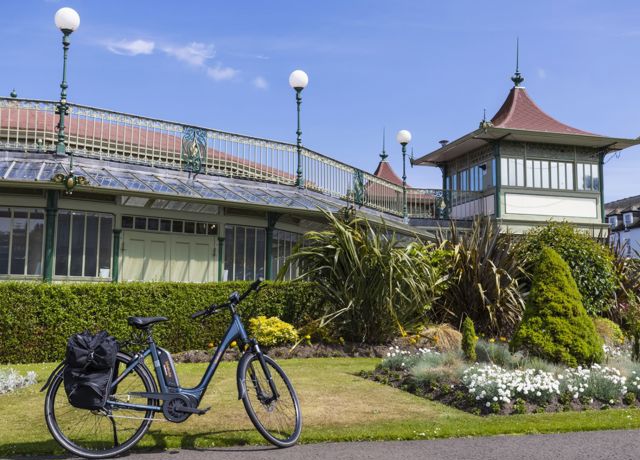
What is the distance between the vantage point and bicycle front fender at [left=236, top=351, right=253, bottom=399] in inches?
213

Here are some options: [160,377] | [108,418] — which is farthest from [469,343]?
[108,418]

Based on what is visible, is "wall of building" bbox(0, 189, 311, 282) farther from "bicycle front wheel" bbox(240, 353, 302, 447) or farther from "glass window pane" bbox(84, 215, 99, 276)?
"bicycle front wheel" bbox(240, 353, 302, 447)

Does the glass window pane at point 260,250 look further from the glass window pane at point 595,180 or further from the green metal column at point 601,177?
the green metal column at point 601,177

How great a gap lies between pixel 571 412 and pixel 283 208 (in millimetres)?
9269

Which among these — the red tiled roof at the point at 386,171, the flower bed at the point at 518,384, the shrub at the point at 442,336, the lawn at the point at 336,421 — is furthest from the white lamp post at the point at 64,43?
the red tiled roof at the point at 386,171

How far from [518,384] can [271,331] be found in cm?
540

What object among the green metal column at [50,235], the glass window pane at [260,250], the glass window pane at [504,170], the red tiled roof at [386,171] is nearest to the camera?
the green metal column at [50,235]

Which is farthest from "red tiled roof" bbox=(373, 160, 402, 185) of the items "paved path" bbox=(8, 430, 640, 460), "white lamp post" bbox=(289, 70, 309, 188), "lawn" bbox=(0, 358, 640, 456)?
"paved path" bbox=(8, 430, 640, 460)

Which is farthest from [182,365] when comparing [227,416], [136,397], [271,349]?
[136,397]

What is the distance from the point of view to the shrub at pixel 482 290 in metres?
13.8

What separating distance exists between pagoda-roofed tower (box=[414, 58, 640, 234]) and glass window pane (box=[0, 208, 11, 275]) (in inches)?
654

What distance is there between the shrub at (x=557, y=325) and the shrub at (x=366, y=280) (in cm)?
301

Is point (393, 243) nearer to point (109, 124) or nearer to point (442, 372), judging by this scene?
point (442, 372)

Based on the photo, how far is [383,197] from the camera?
2427cm
